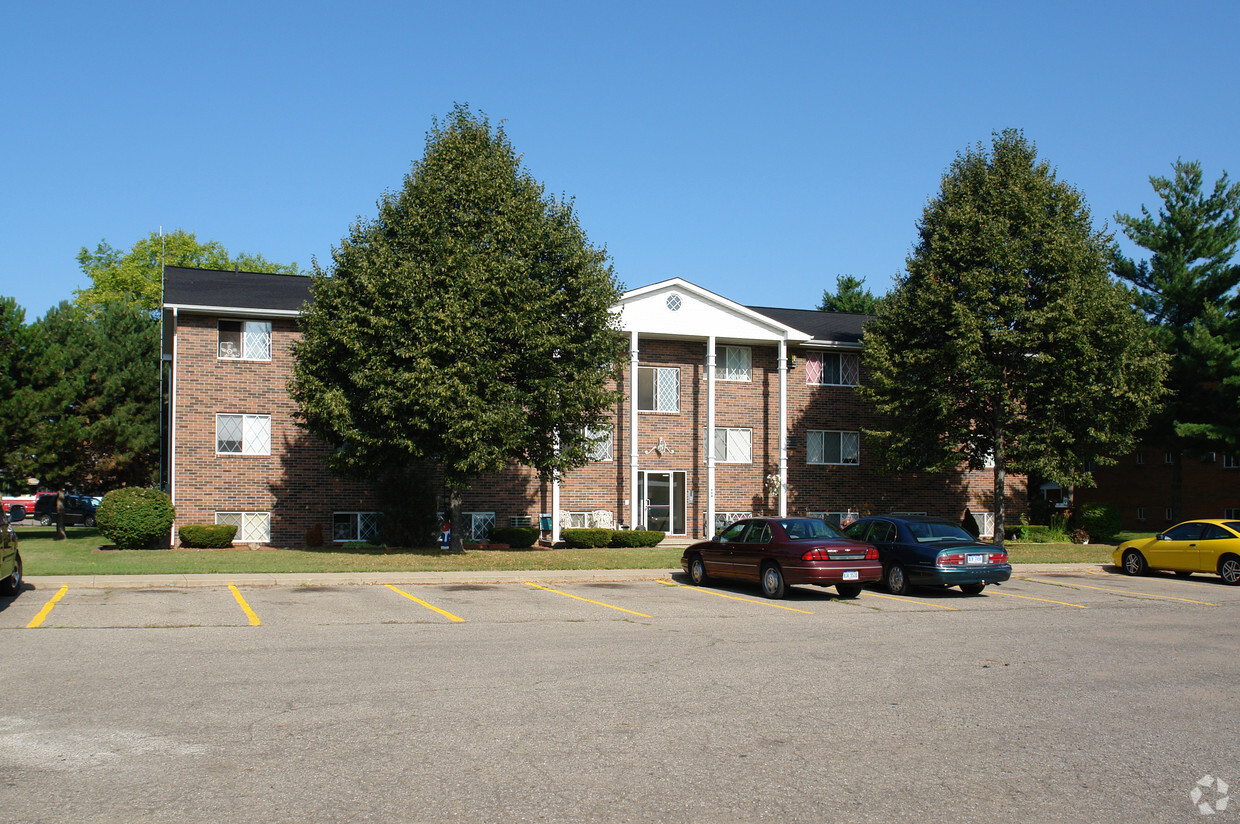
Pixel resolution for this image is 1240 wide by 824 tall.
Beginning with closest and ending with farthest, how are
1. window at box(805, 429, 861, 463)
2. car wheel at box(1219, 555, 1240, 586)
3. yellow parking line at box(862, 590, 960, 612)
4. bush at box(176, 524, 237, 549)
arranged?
yellow parking line at box(862, 590, 960, 612), car wheel at box(1219, 555, 1240, 586), bush at box(176, 524, 237, 549), window at box(805, 429, 861, 463)

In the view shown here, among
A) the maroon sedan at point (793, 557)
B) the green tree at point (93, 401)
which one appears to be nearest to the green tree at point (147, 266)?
the green tree at point (93, 401)

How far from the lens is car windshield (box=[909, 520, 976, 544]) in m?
17.2

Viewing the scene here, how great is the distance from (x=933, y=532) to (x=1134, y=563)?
7686 millimetres

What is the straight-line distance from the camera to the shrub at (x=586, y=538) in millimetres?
26875

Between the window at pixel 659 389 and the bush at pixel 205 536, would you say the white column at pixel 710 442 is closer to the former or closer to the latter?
the window at pixel 659 389

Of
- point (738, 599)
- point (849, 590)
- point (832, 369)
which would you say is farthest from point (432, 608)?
point (832, 369)

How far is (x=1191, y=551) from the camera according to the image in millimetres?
20703

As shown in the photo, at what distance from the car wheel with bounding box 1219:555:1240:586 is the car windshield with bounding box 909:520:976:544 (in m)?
6.77

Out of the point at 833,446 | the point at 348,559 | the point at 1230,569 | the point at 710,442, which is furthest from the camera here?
the point at 833,446

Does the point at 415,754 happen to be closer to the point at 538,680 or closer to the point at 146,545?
the point at 538,680

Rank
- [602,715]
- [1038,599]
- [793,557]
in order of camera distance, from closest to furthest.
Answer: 1. [602,715]
2. [793,557]
3. [1038,599]

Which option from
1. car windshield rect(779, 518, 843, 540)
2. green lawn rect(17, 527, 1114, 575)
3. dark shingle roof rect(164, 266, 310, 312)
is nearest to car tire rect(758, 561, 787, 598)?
car windshield rect(779, 518, 843, 540)

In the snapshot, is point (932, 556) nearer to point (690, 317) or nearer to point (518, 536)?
point (518, 536)

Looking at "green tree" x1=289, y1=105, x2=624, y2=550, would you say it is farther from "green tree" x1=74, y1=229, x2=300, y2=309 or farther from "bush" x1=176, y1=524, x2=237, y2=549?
"green tree" x1=74, y1=229, x2=300, y2=309
